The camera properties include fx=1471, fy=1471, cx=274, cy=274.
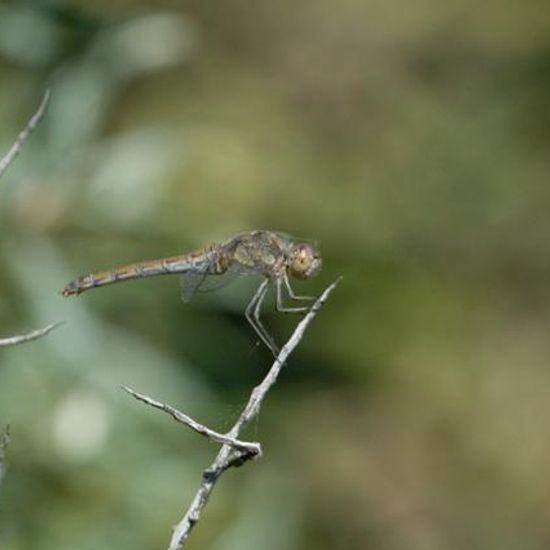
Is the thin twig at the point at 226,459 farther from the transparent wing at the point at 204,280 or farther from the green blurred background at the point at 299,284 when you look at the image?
the green blurred background at the point at 299,284

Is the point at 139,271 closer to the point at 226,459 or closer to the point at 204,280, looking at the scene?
the point at 204,280

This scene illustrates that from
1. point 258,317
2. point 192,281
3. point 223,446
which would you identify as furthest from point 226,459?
point 192,281

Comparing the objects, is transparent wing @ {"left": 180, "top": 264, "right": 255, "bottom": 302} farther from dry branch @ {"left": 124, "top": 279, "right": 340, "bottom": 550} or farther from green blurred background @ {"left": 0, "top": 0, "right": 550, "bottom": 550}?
dry branch @ {"left": 124, "top": 279, "right": 340, "bottom": 550}

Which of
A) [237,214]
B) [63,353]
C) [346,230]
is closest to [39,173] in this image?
[63,353]

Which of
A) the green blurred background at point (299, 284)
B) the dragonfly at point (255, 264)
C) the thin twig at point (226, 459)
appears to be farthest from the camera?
the green blurred background at point (299, 284)

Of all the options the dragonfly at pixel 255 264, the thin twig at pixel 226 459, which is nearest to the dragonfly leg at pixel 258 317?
the dragonfly at pixel 255 264

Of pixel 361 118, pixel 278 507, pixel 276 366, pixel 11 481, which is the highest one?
pixel 276 366

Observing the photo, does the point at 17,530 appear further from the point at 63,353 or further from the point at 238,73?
the point at 238,73
